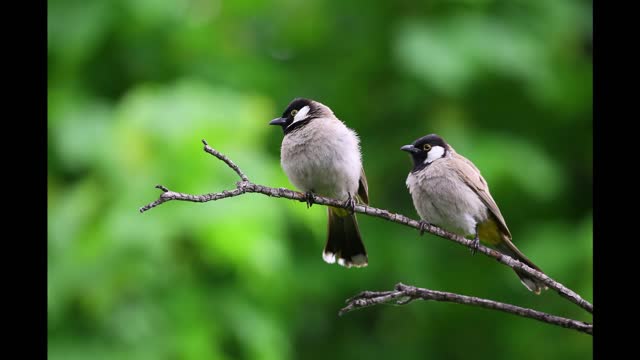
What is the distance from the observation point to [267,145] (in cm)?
765

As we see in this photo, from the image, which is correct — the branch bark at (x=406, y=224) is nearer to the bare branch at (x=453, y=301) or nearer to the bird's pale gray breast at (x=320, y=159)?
the bare branch at (x=453, y=301)

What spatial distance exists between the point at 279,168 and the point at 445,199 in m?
2.70

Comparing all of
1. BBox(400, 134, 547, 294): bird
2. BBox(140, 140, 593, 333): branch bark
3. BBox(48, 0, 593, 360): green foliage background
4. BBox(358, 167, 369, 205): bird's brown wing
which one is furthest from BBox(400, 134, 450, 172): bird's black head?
BBox(48, 0, 593, 360): green foliage background

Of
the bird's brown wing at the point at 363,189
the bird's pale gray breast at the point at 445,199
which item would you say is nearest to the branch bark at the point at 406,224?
the bird's pale gray breast at the point at 445,199

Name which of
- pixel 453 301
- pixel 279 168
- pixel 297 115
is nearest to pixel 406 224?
pixel 453 301

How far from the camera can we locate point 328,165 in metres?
3.93

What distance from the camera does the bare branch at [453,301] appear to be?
205 cm

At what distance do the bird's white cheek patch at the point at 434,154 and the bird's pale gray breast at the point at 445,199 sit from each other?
0.02 metres

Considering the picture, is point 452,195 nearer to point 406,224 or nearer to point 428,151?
point 428,151

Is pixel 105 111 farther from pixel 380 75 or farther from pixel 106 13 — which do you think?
pixel 380 75

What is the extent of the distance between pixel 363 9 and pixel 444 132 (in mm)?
1743

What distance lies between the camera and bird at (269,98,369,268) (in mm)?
3820
